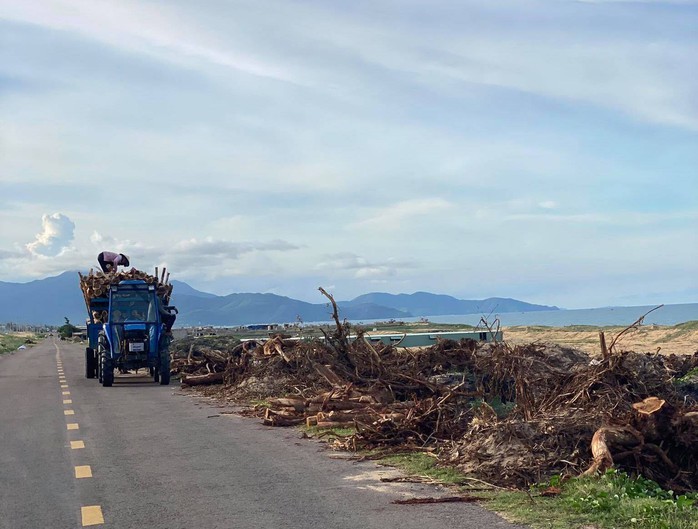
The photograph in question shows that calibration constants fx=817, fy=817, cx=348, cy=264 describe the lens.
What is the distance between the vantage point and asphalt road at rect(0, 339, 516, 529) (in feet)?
24.6

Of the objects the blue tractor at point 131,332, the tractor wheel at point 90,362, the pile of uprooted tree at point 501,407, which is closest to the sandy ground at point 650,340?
the pile of uprooted tree at point 501,407

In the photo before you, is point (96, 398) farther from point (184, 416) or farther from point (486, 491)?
point (486, 491)

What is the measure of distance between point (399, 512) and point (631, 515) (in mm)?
2049

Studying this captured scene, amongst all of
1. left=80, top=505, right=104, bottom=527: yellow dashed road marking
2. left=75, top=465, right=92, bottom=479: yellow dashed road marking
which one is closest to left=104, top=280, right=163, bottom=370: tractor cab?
left=75, top=465, right=92, bottom=479: yellow dashed road marking

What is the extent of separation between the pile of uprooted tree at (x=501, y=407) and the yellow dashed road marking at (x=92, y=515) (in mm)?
3910

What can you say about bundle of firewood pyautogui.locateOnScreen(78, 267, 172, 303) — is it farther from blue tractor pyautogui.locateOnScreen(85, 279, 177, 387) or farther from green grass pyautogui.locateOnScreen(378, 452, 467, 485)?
green grass pyautogui.locateOnScreen(378, 452, 467, 485)

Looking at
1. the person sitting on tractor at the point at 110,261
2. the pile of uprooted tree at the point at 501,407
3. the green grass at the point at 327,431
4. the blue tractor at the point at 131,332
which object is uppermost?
the person sitting on tractor at the point at 110,261

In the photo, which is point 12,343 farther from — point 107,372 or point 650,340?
point 107,372

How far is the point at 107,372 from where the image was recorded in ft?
78.5

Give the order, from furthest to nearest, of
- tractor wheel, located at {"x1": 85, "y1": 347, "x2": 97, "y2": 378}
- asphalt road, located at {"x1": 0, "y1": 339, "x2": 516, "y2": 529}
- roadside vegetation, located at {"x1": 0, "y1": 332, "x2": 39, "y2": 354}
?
roadside vegetation, located at {"x1": 0, "y1": 332, "x2": 39, "y2": 354} → tractor wheel, located at {"x1": 85, "y1": 347, "x2": 97, "y2": 378} → asphalt road, located at {"x1": 0, "y1": 339, "x2": 516, "y2": 529}

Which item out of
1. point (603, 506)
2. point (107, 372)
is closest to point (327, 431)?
point (603, 506)

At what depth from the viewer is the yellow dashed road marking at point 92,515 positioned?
751cm

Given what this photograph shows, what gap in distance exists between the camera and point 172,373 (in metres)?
28.2

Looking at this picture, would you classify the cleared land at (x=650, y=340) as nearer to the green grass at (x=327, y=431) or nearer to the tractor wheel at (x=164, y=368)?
the tractor wheel at (x=164, y=368)
